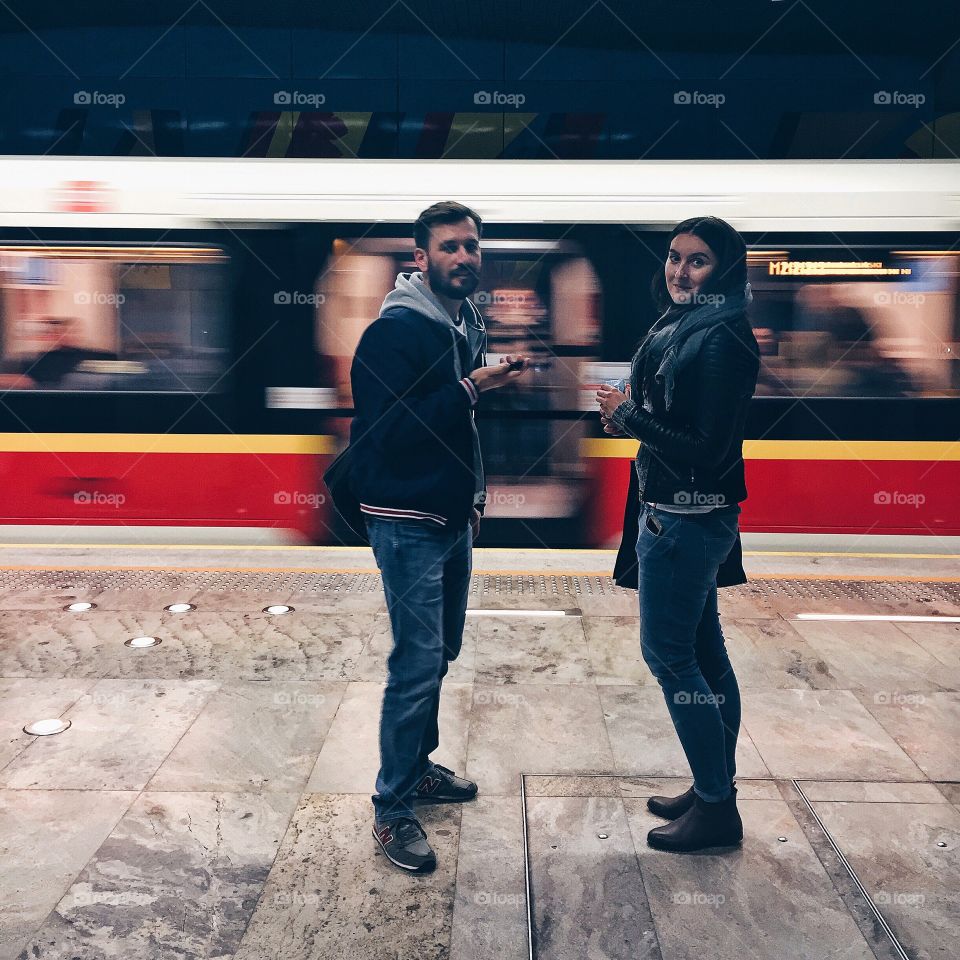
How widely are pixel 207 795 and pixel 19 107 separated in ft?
19.1

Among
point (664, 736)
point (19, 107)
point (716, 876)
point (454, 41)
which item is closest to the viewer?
point (716, 876)

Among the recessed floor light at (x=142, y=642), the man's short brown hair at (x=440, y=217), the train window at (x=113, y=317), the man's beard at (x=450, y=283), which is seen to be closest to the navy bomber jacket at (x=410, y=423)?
the man's beard at (x=450, y=283)

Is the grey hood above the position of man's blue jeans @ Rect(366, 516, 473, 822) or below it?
above

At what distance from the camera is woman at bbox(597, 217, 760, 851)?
2.72 m

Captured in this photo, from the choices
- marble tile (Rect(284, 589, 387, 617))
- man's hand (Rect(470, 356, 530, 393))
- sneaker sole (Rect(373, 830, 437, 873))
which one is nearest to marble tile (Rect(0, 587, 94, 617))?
marble tile (Rect(284, 589, 387, 617))

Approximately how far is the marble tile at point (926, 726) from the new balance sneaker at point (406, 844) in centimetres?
203

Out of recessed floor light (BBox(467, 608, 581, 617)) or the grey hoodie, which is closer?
the grey hoodie

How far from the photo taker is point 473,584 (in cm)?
605

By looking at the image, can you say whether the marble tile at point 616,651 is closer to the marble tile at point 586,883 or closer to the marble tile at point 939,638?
the marble tile at point 586,883

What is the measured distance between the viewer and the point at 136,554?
649 centimetres

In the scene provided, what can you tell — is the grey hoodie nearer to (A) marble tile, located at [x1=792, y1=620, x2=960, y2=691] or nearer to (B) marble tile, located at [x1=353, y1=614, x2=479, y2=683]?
(B) marble tile, located at [x1=353, y1=614, x2=479, y2=683]

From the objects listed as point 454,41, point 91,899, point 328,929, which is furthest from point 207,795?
point 454,41

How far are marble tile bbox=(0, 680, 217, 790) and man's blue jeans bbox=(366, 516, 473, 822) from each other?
110cm

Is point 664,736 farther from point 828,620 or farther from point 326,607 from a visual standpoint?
point 326,607
